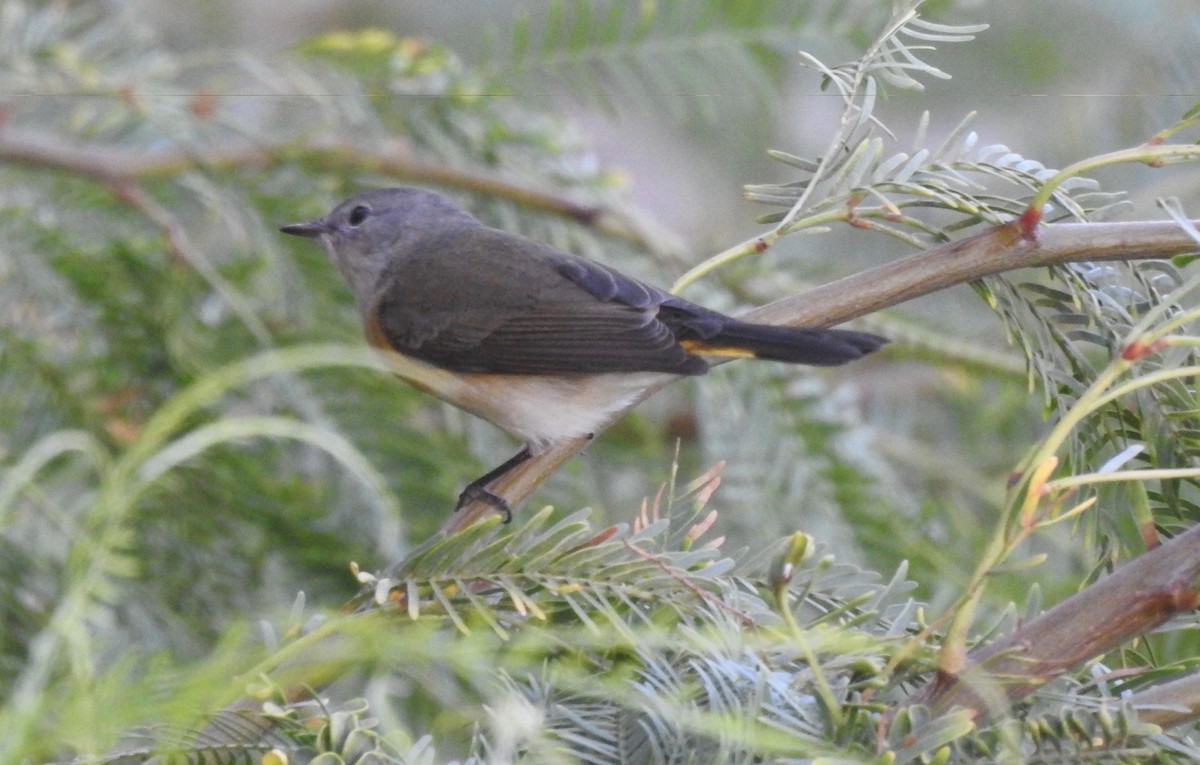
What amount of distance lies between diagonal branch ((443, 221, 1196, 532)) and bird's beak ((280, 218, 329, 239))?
0.80 meters

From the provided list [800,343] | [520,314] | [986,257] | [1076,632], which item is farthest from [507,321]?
[1076,632]

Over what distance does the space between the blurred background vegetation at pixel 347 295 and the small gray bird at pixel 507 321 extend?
2.9 inches

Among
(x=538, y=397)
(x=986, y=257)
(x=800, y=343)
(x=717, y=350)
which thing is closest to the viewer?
(x=986, y=257)

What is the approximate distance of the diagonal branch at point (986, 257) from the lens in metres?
0.67

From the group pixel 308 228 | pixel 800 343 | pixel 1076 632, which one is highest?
pixel 1076 632

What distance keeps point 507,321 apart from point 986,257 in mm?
757

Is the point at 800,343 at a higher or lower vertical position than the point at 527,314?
higher

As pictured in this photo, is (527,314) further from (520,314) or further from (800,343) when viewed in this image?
(800,343)

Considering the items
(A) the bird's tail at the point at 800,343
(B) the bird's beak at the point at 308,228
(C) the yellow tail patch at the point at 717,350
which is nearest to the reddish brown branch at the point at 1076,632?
(A) the bird's tail at the point at 800,343

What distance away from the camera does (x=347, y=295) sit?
1.70 metres

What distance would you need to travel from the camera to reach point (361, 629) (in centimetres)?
42

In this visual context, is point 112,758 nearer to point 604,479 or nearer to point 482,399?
point 482,399

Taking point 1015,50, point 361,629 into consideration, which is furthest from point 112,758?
point 1015,50

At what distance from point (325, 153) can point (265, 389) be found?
36 centimetres
